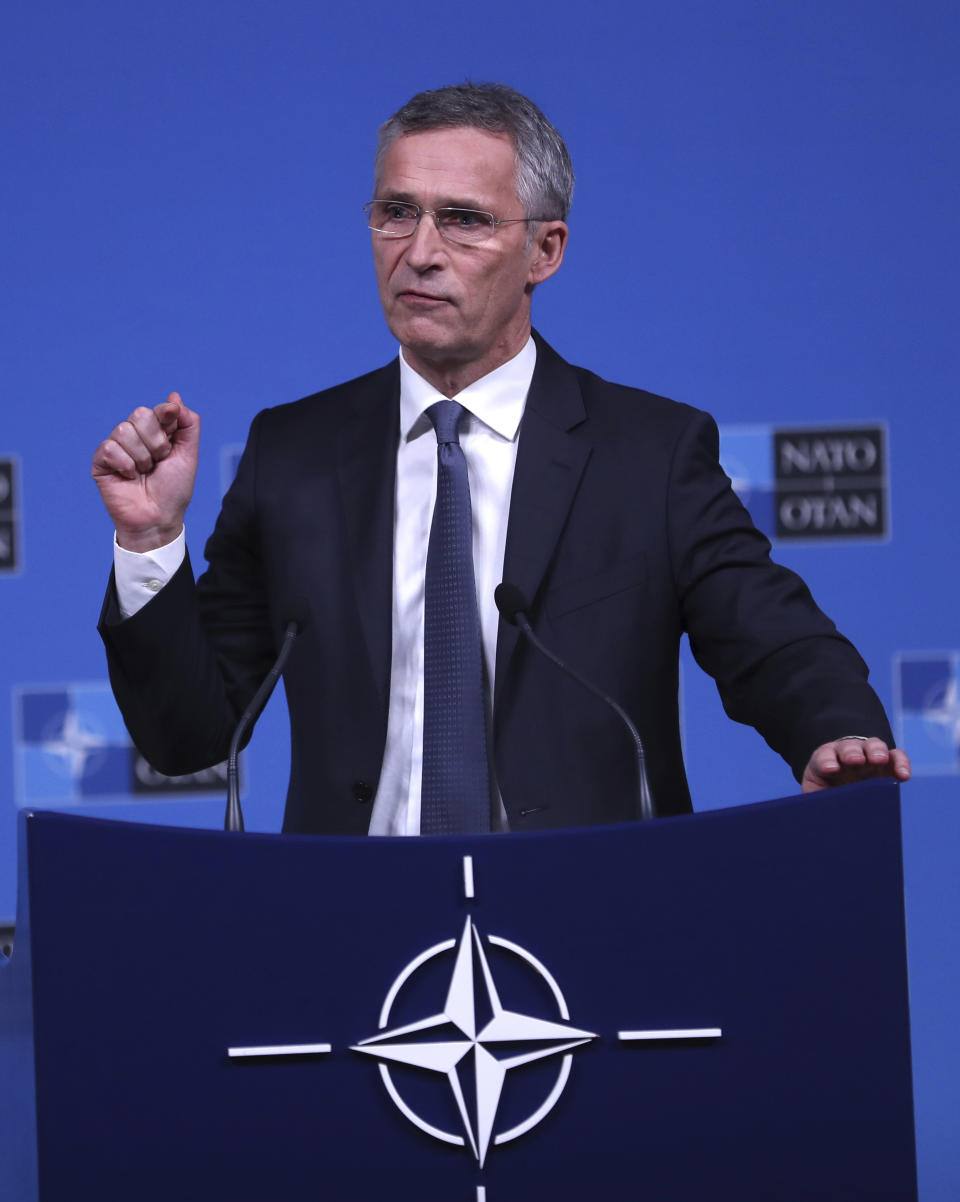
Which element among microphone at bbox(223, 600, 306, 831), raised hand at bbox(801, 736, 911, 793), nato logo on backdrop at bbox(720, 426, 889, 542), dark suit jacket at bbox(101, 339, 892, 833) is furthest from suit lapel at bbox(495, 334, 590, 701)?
nato logo on backdrop at bbox(720, 426, 889, 542)

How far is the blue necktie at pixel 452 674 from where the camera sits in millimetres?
1470

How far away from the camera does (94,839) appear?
0.99 m

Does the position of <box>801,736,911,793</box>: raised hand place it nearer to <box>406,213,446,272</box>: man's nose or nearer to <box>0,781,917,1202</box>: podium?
<box>0,781,917,1202</box>: podium

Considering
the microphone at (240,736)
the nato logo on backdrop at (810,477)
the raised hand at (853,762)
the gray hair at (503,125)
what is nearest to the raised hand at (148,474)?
the microphone at (240,736)

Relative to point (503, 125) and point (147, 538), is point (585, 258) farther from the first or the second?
point (147, 538)

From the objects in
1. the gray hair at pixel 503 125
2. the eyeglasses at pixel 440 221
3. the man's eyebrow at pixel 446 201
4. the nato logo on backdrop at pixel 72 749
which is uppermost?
the gray hair at pixel 503 125

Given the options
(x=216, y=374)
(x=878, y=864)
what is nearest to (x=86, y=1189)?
(x=878, y=864)

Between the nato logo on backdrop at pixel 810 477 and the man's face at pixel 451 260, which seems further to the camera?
the nato logo on backdrop at pixel 810 477

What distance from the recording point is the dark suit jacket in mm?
1483

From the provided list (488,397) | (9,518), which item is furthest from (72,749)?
(488,397)

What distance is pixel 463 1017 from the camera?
978 mm

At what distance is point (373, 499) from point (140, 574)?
32 cm

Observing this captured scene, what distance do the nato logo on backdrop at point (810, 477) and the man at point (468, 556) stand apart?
3.13 ft

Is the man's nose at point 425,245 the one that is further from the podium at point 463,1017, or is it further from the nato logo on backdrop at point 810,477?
the nato logo on backdrop at point 810,477
